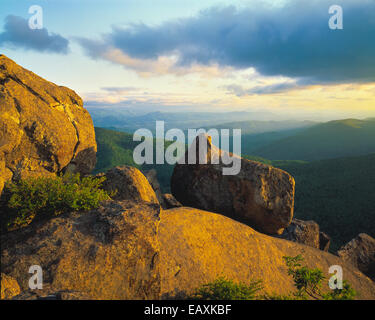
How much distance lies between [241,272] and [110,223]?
26.0ft

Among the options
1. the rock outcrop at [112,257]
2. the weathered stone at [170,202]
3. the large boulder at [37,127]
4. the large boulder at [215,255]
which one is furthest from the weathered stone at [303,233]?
the large boulder at [37,127]

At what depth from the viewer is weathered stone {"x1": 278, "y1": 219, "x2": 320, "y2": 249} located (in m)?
20.4

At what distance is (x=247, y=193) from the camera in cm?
1680

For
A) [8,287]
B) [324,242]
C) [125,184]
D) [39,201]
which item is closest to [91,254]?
[8,287]

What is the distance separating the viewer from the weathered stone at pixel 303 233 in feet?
67.0

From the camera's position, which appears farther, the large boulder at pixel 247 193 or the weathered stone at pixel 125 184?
the large boulder at pixel 247 193

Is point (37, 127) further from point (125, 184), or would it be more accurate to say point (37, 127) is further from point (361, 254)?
point (361, 254)

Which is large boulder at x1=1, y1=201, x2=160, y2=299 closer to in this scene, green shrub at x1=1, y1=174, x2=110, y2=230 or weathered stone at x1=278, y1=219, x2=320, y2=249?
green shrub at x1=1, y1=174, x2=110, y2=230

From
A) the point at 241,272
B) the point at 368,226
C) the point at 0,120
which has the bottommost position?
the point at 368,226

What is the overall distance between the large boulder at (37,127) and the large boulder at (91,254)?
3012mm

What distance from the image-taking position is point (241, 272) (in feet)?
39.1

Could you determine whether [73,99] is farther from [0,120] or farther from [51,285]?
[51,285]

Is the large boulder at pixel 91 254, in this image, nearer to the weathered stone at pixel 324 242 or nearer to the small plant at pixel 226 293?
the small plant at pixel 226 293

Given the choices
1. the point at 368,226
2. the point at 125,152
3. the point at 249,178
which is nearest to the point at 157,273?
the point at 249,178
